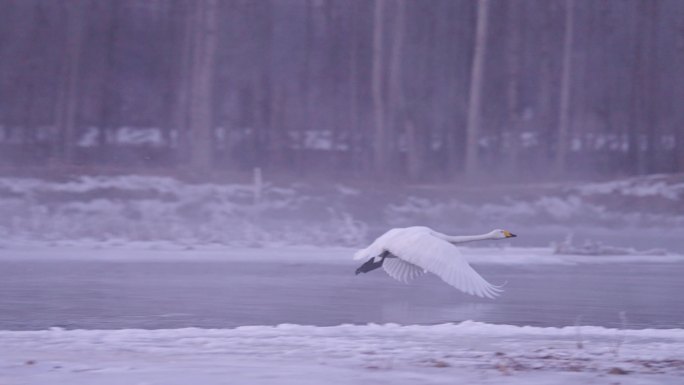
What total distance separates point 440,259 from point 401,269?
1.27m

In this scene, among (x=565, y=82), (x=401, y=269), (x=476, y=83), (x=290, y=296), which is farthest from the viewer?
(x=565, y=82)

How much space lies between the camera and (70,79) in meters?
32.1

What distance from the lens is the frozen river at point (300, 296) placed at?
10125 millimetres

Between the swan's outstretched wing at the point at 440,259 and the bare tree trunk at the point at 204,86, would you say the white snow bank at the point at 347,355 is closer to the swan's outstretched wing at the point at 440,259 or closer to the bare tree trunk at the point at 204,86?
the swan's outstretched wing at the point at 440,259

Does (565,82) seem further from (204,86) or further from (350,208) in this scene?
(204,86)

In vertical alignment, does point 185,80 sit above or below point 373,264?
above

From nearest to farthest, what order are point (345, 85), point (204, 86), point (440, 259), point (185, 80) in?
point (440, 259)
point (204, 86)
point (185, 80)
point (345, 85)

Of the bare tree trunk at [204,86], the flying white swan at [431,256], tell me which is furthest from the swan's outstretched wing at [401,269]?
the bare tree trunk at [204,86]

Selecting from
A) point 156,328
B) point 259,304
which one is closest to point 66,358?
point 156,328

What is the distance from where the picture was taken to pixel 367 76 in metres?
35.7

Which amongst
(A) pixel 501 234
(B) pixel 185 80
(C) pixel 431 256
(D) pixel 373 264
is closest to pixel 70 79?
(B) pixel 185 80

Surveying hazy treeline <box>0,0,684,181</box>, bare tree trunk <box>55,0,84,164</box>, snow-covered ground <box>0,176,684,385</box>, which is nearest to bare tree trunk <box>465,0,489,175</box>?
hazy treeline <box>0,0,684,181</box>

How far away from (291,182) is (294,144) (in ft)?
31.8

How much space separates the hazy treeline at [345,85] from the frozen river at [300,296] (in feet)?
50.6
